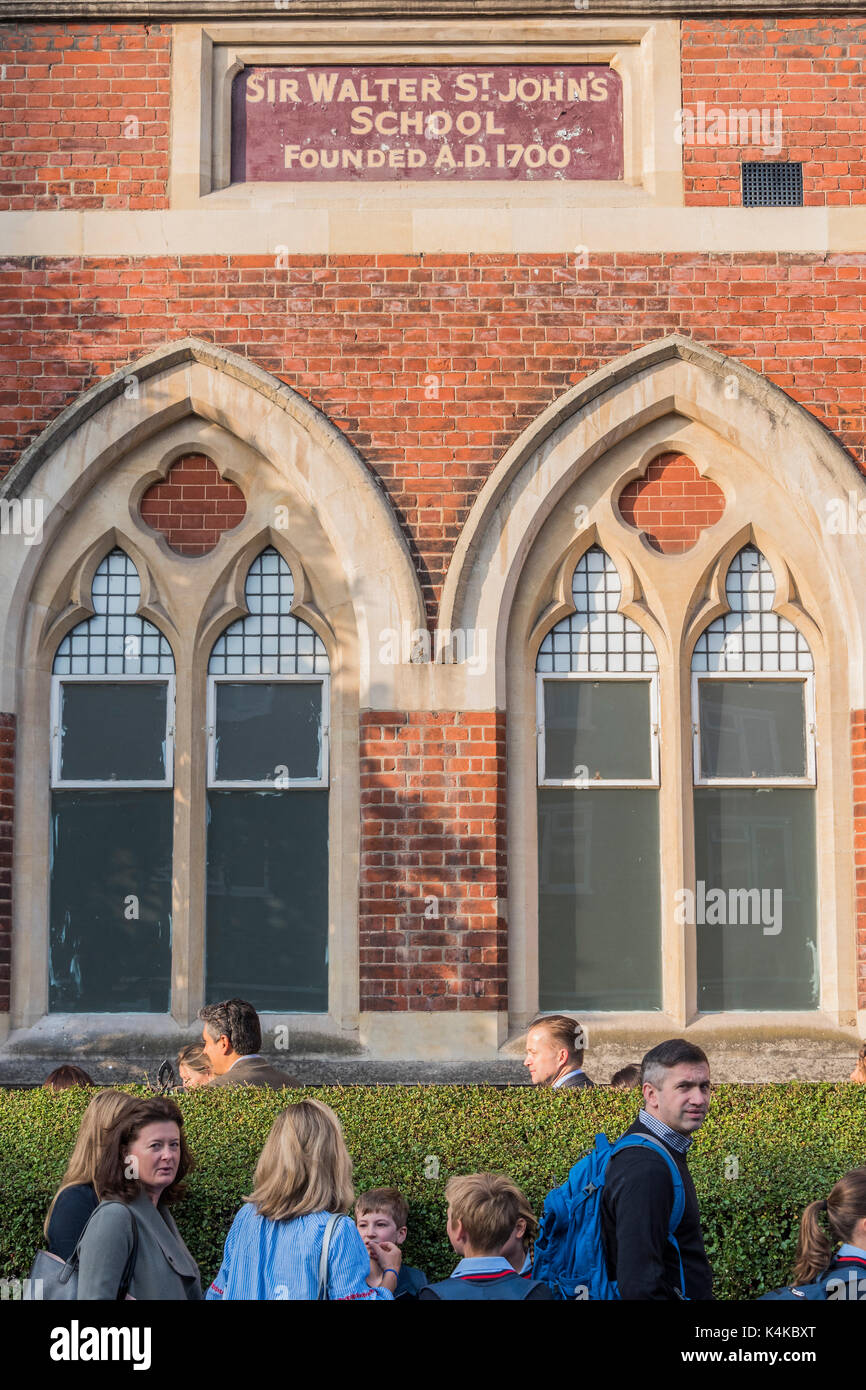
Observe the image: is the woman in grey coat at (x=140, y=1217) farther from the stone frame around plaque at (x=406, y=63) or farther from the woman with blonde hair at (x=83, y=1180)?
the stone frame around plaque at (x=406, y=63)

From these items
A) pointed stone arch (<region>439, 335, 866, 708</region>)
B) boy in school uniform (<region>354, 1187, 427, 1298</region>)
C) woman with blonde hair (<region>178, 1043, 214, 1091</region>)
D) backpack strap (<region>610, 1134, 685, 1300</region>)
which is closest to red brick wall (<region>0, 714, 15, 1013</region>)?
woman with blonde hair (<region>178, 1043, 214, 1091</region>)

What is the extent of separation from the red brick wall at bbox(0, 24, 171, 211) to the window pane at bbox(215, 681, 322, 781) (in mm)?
3237

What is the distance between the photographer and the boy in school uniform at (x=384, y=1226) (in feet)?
17.0

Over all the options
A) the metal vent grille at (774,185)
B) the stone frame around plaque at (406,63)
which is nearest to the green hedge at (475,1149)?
the stone frame around plaque at (406,63)

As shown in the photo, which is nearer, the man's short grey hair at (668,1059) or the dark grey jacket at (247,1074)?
the man's short grey hair at (668,1059)

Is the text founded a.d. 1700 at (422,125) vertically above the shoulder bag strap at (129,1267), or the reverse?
the text founded a.d. 1700 at (422,125)

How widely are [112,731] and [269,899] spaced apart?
4.85ft

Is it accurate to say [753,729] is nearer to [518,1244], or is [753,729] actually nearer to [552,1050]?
[552,1050]

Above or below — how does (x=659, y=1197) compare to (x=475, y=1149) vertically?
above

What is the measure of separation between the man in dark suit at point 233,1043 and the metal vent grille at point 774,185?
621 centimetres

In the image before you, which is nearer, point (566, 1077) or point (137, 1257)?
point (137, 1257)

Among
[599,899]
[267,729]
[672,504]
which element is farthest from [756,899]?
[267,729]

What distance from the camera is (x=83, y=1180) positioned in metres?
4.70
